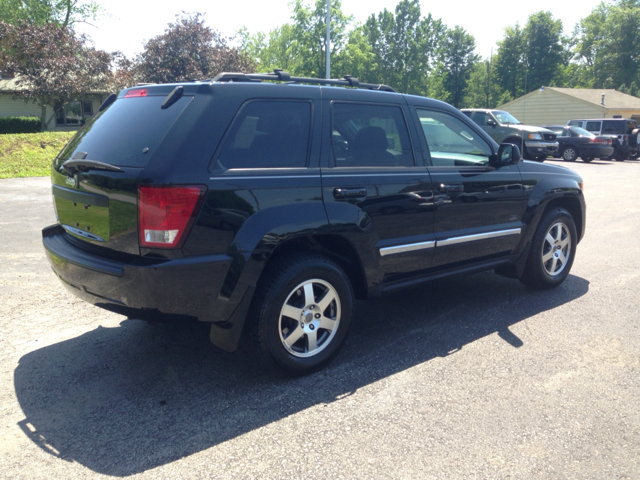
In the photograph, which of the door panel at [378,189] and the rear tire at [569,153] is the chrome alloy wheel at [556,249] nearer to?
the door panel at [378,189]

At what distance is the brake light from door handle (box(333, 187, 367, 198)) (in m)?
1.39

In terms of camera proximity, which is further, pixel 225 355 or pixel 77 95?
pixel 77 95

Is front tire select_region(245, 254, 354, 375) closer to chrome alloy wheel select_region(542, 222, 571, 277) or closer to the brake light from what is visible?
the brake light

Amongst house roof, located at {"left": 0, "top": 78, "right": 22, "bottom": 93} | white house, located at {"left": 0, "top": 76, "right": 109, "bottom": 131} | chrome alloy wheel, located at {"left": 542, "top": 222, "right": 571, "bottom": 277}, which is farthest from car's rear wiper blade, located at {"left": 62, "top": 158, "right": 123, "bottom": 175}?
house roof, located at {"left": 0, "top": 78, "right": 22, "bottom": 93}

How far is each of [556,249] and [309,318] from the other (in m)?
3.12

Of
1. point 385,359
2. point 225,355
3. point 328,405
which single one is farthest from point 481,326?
point 225,355

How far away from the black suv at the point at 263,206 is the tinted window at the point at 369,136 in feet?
0.04

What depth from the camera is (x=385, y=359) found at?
3885mm

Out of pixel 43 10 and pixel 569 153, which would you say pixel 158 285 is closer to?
pixel 569 153

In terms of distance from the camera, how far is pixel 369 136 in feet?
13.2

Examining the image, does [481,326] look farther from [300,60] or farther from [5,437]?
[300,60]

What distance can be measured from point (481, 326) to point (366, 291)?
1.19 meters

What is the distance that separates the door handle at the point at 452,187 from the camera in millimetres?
4289

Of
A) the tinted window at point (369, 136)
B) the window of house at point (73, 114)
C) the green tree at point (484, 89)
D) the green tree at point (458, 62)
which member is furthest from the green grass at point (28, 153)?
the green tree at point (458, 62)
